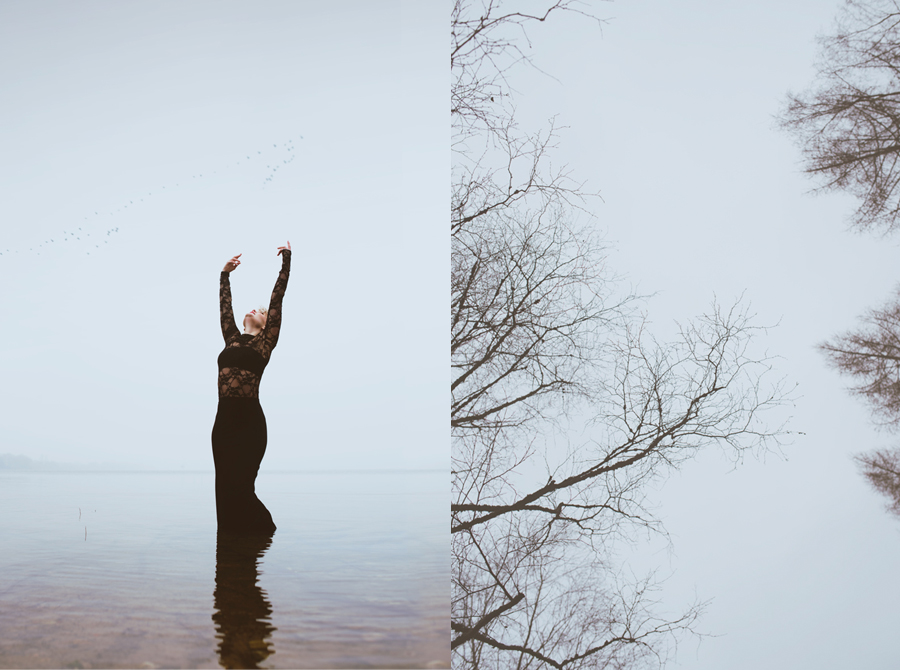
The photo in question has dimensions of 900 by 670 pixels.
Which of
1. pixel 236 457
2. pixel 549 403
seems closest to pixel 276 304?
pixel 236 457

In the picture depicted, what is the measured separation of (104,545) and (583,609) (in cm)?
292

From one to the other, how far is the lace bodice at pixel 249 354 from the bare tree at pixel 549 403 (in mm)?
1564

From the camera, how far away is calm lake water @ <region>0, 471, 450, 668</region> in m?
1.48

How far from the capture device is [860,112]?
164cm

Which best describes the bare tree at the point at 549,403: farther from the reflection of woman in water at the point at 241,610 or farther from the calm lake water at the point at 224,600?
the reflection of woman in water at the point at 241,610

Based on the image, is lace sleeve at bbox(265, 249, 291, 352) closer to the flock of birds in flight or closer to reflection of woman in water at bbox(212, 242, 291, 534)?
reflection of woman in water at bbox(212, 242, 291, 534)

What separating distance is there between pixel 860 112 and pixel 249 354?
Answer: 2.76m

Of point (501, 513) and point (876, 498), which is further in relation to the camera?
point (501, 513)

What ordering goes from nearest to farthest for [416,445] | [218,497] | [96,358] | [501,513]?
1. [501,513]
2. [416,445]
3. [218,497]
4. [96,358]

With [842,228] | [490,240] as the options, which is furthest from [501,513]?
[842,228]

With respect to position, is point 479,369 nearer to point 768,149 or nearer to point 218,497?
point 768,149

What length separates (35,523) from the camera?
4.55m

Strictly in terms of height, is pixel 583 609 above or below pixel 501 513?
below

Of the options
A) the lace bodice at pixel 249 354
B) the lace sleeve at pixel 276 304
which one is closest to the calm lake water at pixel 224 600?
the lace bodice at pixel 249 354
